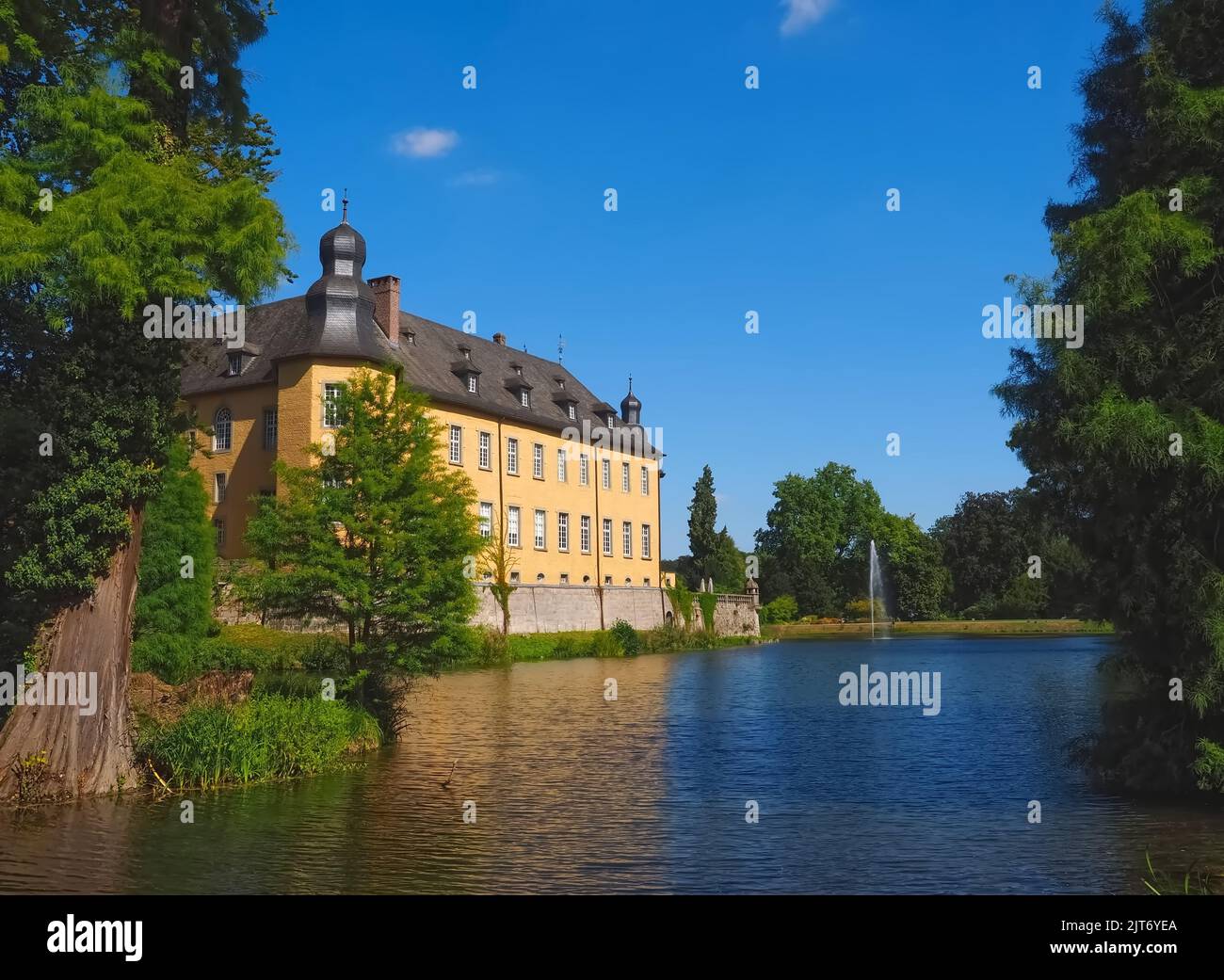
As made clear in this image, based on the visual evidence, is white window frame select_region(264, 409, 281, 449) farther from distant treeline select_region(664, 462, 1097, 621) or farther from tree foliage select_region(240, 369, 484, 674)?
distant treeline select_region(664, 462, 1097, 621)

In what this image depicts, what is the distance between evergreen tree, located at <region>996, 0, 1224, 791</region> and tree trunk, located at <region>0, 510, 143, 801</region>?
12.0 meters

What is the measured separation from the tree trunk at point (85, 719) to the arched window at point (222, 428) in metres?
34.4

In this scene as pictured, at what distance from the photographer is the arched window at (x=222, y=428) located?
47250mm

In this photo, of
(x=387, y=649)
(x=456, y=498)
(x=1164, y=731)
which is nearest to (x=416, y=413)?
(x=456, y=498)

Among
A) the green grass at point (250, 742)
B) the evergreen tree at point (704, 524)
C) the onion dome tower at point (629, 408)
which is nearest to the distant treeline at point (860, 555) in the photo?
the evergreen tree at point (704, 524)

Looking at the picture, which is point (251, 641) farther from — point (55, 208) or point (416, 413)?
point (55, 208)

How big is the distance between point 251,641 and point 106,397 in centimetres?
1803

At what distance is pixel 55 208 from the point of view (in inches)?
500

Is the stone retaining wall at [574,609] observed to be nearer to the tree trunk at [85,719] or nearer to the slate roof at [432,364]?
the slate roof at [432,364]

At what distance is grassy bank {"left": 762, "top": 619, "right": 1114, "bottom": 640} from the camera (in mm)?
74438

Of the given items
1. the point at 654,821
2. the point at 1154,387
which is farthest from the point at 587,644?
the point at 1154,387

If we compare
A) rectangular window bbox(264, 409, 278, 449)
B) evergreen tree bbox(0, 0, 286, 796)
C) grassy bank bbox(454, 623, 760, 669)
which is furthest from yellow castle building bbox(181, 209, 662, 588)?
evergreen tree bbox(0, 0, 286, 796)

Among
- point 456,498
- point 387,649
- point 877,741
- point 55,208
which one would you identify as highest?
point 55,208

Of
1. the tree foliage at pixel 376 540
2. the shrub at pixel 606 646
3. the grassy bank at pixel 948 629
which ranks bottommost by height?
the grassy bank at pixel 948 629
